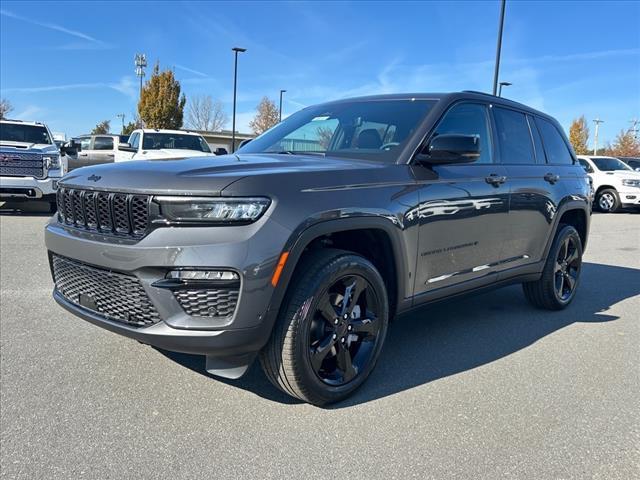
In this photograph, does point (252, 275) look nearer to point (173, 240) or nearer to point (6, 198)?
point (173, 240)

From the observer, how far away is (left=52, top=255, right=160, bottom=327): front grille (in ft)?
8.68

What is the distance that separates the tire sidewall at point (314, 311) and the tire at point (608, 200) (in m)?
16.4

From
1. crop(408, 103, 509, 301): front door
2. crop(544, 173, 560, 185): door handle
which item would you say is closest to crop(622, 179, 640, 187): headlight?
crop(544, 173, 560, 185): door handle

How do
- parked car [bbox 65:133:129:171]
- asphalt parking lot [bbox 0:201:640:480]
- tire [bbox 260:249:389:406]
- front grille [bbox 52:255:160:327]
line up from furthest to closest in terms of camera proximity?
parked car [bbox 65:133:129:171] < tire [bbox 260:249:389:406] < front grille [bbox 52:255:160:327] < asphalt parking lot [bbox 0:201:640:480]

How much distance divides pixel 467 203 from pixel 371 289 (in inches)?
41.4

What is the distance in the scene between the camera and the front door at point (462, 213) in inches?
135

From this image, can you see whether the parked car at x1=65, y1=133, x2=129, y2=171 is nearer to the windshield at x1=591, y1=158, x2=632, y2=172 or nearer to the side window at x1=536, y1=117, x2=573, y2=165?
the side window at x1=536, y1=117, x2=573, y2=165

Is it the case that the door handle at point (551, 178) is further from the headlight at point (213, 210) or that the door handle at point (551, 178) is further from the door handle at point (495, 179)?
the headlight at point (213, 210)

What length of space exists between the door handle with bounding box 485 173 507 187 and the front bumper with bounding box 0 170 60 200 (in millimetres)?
9276

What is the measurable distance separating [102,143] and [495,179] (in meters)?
22.0

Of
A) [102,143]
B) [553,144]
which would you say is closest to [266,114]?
[102,143]

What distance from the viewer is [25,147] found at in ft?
36.8

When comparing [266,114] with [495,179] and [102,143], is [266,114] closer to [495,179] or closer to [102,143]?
[102,143]

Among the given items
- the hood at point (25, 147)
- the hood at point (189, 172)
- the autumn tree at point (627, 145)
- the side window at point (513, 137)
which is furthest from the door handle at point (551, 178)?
the autumn tree at point (627, 145)
